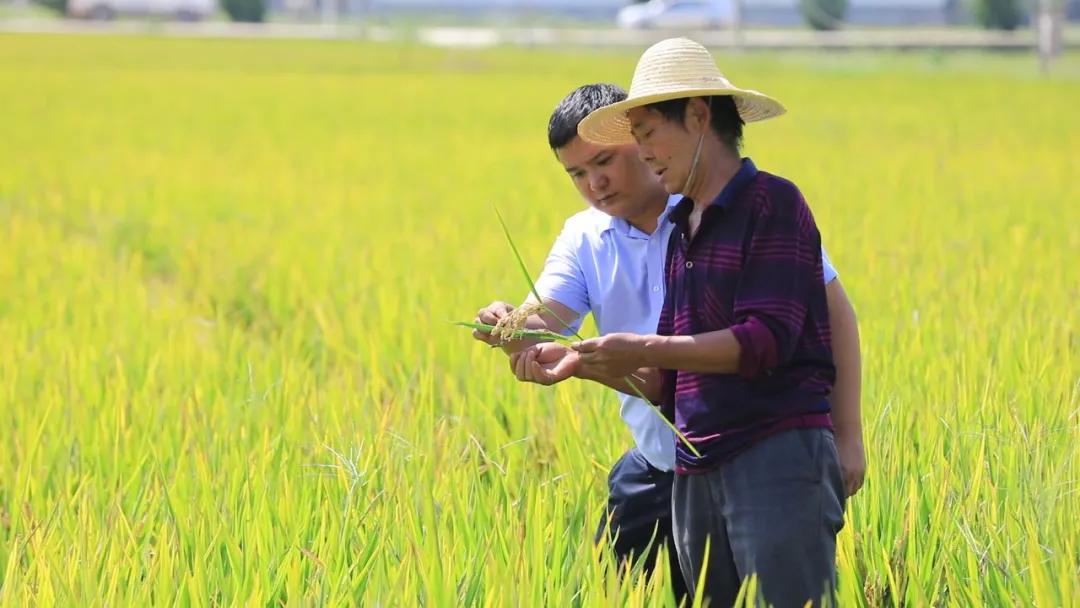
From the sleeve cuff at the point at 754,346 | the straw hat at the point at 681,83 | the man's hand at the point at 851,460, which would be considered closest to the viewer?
the sleeve cuff at the point at 754,346

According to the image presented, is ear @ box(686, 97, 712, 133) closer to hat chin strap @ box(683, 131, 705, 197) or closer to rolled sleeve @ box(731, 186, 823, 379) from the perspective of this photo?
hat chin strap @ box(683, 131, 705, 197)

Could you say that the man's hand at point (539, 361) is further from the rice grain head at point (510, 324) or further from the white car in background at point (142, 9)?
the white car in background at point (142, 9)

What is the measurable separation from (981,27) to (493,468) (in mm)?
33106

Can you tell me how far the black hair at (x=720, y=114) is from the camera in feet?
6.57

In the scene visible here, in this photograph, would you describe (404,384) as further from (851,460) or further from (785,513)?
(785,513)

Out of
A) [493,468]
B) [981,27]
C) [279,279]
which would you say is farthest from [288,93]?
[981,27]

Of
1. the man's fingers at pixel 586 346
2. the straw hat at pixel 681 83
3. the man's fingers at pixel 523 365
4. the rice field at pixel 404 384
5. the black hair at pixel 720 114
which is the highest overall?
the straw hat at pixel 681 83

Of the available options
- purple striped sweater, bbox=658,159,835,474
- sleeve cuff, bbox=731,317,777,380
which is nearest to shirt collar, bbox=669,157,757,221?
purple striped sweater, bbox=658,159,835,474

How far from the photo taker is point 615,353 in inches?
73.5

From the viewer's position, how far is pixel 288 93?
17891 mm

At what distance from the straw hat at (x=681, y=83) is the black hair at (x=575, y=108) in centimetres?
22

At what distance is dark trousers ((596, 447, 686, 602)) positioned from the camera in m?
2.36

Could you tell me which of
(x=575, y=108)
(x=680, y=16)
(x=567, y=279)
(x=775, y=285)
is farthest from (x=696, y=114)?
(x=680, y=16)

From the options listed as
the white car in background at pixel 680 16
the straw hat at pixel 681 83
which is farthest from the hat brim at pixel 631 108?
the white car in background at pixel 680 16
